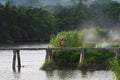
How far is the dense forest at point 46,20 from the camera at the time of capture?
10306cm

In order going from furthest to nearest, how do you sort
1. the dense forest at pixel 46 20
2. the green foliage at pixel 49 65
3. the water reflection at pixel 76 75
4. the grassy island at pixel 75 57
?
the dense forest at pixel 46 20 → the green foliage at pixel 49 65 → the grassy island at pixel 75 57 → the water reflection at pixel 76 75

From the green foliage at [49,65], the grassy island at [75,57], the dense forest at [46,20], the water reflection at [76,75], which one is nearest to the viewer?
the water reflection at [76,75]

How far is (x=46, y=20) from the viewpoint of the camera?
112 metres

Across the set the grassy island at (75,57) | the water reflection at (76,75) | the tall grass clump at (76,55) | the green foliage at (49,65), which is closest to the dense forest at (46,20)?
the tall grass clump at (76,55)

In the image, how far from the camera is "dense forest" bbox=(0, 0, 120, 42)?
103 meters

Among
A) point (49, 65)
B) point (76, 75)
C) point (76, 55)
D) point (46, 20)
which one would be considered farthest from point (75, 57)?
point (46, 20)

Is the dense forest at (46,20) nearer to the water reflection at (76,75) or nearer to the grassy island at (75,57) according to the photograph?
the grassy island at (75,57)

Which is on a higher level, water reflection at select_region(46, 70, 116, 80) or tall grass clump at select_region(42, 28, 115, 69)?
tall grass clump at select_region(42, 28, 115, 69)

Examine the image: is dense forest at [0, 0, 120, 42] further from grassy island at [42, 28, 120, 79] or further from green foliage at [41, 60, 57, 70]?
green foliage at [41, 60, 57, 70]

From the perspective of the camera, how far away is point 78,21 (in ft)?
385

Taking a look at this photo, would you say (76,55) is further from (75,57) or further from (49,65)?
(49,65)

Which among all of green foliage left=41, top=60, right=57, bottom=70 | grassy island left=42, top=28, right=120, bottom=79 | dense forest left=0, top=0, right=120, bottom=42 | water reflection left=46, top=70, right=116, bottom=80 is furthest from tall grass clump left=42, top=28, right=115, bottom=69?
dense forest left=0, top=0, right=120, bottom=42

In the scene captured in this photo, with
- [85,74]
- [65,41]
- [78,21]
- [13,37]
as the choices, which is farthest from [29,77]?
[78,21]

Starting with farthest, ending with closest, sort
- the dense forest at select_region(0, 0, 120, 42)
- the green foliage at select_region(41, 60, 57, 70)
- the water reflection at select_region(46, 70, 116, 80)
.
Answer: the dense forest at select_region(0, 0, 120, 42)
the green foliage at select_region(41, 60, 57, 70)
the water reflection at select_region(46, 70, 116, 80)
